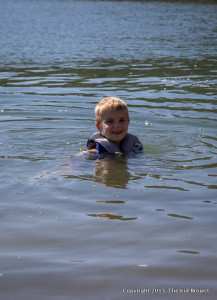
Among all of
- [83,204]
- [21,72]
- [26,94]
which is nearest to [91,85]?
[26,94]

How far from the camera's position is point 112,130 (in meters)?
7.50

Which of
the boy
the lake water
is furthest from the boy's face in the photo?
the lake water

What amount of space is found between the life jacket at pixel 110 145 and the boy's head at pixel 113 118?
0.08 meters

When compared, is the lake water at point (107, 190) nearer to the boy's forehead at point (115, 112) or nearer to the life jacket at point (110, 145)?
the life jacket at point (110, 145)

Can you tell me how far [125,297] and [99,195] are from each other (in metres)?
2.25

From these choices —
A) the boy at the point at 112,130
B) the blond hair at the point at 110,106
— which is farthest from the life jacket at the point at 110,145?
the blond hair at the point at 110,106

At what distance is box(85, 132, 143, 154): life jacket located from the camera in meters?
7.47

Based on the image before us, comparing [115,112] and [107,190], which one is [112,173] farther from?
[115,112]

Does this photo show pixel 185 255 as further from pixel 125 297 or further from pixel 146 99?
pixel 146 99

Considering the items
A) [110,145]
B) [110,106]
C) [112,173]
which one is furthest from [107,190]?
[110,106]

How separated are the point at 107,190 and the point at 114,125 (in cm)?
170

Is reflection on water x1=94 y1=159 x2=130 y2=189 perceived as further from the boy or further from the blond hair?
the blond hair

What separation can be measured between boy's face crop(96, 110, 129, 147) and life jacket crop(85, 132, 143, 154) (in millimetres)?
82

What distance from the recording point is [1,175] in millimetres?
6473
